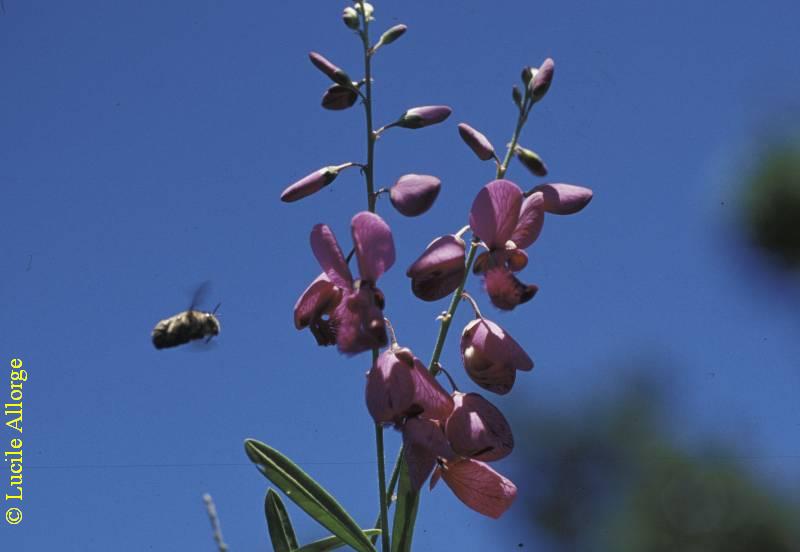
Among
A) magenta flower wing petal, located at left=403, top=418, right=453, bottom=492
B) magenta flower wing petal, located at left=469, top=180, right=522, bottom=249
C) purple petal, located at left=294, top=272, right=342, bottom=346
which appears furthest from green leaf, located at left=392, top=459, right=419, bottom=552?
magenta flower wing petal, located at left=469, top=180, right=522, bottom=249

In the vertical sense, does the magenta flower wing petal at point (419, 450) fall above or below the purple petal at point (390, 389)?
below

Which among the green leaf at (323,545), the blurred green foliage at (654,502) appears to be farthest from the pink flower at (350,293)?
the blurred green foliage at (654,502)

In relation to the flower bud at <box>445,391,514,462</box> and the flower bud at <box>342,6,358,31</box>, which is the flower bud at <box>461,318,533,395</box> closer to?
the flower bud at <box>445,391,514,462</box>

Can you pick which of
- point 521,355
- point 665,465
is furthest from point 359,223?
point 665,465

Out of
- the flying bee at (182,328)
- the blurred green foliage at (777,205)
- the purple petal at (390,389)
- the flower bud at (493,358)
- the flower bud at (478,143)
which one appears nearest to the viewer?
the purple petal at (390,389)

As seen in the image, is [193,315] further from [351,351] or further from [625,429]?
[625,429]

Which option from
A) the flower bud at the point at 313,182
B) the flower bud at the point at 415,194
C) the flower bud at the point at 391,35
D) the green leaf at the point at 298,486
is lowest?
the green leaf at the point at 298,486

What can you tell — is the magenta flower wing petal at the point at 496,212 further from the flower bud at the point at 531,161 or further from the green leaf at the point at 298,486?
the green leaf at the point at 298,486

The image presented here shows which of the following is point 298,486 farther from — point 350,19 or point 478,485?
point 350,19
